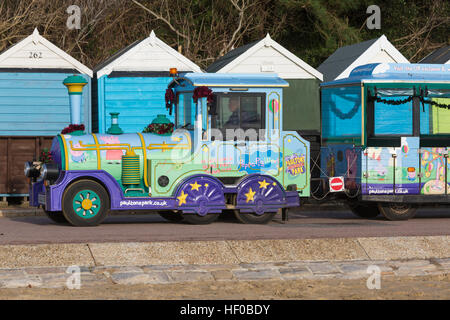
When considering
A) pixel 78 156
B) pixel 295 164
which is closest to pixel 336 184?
pixel 295 164

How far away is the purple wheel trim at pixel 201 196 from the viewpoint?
50.8ft

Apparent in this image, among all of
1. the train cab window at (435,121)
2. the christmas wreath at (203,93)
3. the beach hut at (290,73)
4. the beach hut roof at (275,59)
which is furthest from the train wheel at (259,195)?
the beach hut roof at (275,59)

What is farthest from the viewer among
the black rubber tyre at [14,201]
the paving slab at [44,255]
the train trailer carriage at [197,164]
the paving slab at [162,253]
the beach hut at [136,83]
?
the beach hut at [136,83]

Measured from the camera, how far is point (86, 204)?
1531 centimetres

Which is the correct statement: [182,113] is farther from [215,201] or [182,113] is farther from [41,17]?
[41,17]

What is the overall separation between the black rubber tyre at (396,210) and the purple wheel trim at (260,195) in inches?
86.0

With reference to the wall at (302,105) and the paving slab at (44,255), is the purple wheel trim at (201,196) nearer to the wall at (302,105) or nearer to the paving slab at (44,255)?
the paving slab at (44,255)

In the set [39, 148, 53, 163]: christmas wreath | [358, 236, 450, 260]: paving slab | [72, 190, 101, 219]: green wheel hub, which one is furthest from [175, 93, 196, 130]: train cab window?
[358, 236, 450, 260]: paving slab

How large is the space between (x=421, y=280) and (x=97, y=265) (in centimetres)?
370

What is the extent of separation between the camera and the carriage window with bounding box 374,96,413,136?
54.7ft

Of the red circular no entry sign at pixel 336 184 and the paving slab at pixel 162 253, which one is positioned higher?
the red circular no entry sign at pixel 336 184

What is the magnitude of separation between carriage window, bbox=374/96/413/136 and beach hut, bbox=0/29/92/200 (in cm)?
826

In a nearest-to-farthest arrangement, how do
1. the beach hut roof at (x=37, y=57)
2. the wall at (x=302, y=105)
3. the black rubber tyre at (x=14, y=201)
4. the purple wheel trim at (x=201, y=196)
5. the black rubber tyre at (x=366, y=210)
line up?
1. the purple wheel trim at (x=201, y=196)
2. the black rubber tyre at (x=366, y=210)
3. the black rubber tyre at (x=14, y=201)
4. the beach hut roof at (x=37, y=57)
5. the wall at (x=302, y=105)

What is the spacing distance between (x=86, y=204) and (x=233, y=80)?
310 cm
